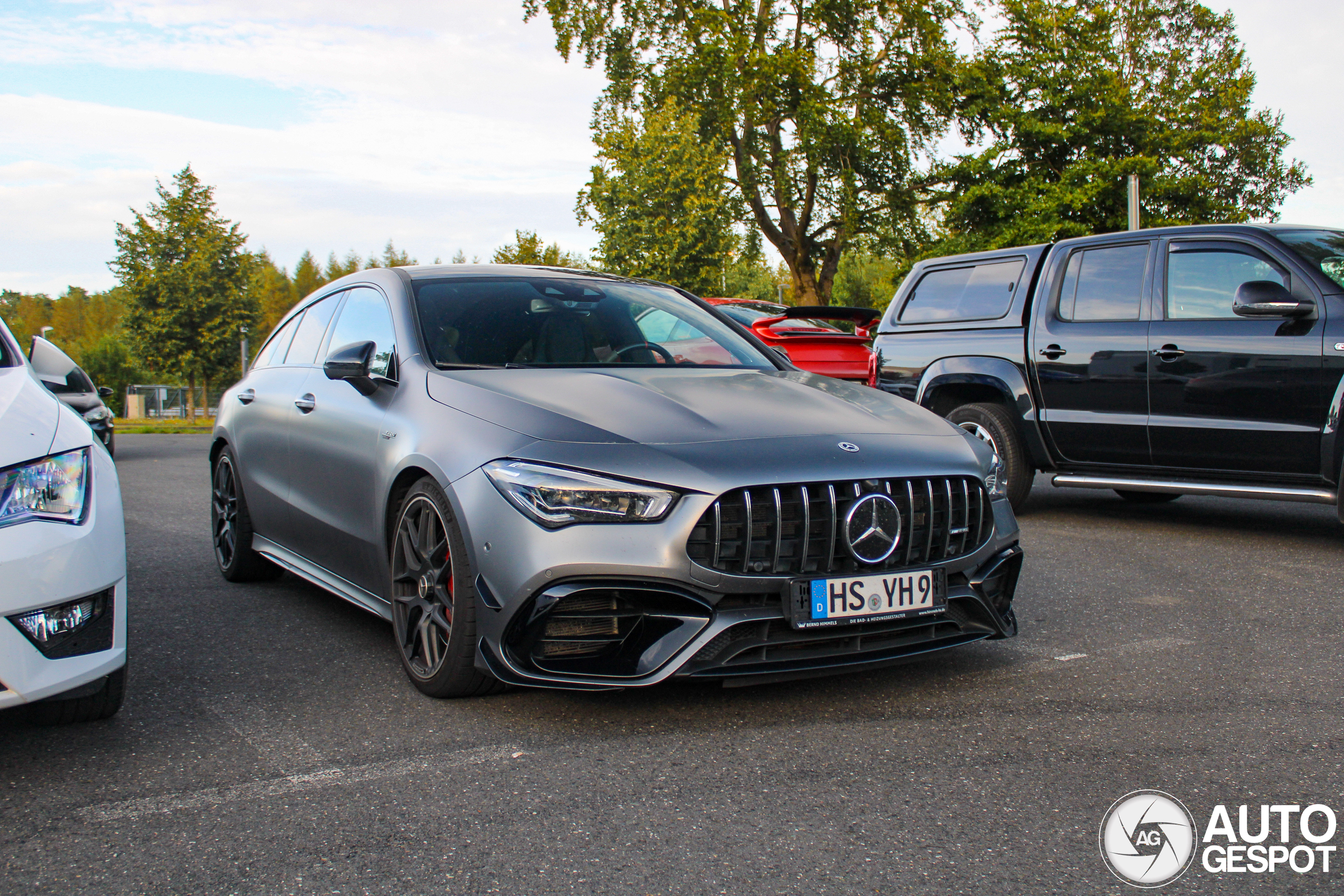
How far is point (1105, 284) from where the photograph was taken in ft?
24.0

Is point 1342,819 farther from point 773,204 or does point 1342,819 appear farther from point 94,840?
point 773,204

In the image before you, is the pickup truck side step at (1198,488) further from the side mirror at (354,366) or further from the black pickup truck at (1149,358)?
the side mirror at (354,366)

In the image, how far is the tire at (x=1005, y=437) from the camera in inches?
303

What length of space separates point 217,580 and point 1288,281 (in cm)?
598

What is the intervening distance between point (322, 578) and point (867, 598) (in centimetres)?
239

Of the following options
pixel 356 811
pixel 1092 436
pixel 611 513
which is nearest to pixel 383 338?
pixel 611 513

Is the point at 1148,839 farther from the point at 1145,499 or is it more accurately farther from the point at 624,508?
the point at 1145,499

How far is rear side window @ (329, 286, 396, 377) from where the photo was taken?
438 cm

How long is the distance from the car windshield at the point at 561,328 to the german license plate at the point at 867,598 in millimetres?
1425

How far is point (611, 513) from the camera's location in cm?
328

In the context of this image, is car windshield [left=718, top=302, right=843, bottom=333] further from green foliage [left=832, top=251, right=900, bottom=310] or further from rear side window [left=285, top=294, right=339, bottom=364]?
green foliage [left=832, top=251, right=900, bottom=310]

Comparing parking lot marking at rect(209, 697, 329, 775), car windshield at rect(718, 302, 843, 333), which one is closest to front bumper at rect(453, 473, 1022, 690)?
parking lot marking at rect(209, 697, 329, 775)

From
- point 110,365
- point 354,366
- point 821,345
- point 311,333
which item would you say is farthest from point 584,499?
point 110,365

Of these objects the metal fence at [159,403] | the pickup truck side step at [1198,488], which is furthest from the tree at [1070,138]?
the metal fence at [159,403]
